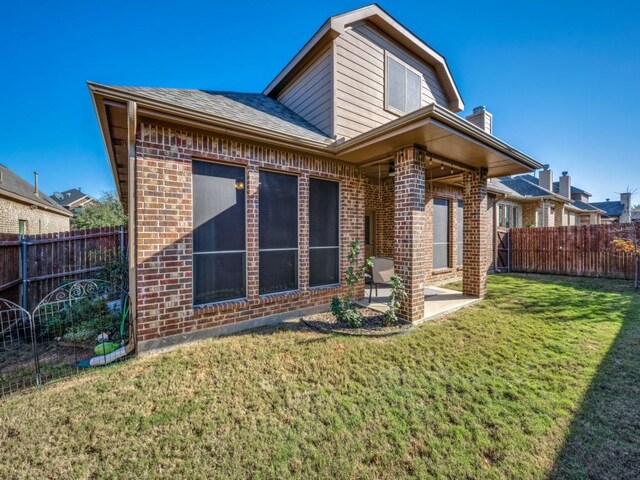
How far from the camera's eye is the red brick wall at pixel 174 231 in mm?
3979

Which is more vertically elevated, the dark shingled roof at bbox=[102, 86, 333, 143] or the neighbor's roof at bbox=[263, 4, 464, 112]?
the neighbor's roof at bbox=[263, 4, 464, 112]

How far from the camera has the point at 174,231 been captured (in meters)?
4.19

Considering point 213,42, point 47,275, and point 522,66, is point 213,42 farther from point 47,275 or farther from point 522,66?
point 522,66

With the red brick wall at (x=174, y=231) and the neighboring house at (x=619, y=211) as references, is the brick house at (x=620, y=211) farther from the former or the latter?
the red brick wall at (x=174, y=231)

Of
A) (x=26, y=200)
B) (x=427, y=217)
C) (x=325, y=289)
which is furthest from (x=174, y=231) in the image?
(x=26, y=200)

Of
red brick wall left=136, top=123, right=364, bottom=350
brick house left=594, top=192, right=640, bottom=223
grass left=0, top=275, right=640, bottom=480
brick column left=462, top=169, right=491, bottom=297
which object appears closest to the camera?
grass left=0, top=275, right=640, bottom=480

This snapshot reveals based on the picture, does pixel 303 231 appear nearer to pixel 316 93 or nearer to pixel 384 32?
pixel 316 93

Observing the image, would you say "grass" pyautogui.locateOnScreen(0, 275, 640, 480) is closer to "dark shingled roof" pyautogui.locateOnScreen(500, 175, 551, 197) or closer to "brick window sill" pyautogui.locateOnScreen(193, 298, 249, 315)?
"brick window sill" pyautogui.locateOnScreen(193, 298, 249, 315)

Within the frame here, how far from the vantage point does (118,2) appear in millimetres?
6398

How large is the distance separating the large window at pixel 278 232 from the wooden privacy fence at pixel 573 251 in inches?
467

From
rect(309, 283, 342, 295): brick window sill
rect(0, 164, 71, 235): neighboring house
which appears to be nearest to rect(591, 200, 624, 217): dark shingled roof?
rect(309, 283, 342, 295): brick window sill

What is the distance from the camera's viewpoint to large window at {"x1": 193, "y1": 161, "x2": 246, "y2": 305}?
4.49 meters

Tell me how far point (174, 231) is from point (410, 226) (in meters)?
4.07

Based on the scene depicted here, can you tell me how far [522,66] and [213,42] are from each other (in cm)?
1019
